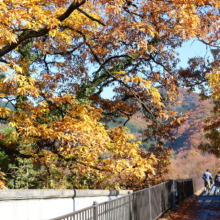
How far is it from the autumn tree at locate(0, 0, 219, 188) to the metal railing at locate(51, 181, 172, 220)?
0.99m

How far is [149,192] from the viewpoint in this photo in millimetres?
8906

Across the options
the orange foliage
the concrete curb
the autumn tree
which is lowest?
the orange foliage

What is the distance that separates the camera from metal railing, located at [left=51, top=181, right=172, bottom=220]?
4.65 metres

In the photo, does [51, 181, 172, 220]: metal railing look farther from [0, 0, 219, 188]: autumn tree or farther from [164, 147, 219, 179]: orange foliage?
[164, 147, 219, 179]: orange foliage

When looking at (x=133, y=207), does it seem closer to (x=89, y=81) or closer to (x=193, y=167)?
(x=89, y=81)

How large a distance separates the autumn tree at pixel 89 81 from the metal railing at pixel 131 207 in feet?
3.24

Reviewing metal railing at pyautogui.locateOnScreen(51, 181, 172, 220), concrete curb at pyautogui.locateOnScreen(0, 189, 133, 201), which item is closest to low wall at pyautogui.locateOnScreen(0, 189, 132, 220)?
concrete curb at pyautogui.locateOnScreen(0, 189, 133, 201)

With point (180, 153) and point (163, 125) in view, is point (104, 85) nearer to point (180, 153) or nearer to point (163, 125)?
point (163, 125)

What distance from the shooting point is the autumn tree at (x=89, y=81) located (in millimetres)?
8695

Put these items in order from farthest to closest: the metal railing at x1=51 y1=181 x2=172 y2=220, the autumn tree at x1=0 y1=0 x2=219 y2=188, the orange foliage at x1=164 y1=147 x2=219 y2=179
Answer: the orange foliage at x1=164 y1=147 x2=219 y2=179
the autumn tree at x1=0 y1=0 x2=219 y2=188
the metal railing at x1=51 y1=181 x2=172 y2=220

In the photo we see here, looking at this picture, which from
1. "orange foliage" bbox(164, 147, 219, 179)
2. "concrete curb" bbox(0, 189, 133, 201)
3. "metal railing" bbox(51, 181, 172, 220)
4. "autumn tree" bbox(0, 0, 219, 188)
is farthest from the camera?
"orange foliage" bbox(164, 147, 219, 179)

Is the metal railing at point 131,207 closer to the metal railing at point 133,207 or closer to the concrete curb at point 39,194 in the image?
the metal railing at point 133,207

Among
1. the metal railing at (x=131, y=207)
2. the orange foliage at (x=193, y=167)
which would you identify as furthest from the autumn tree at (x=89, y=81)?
the orange foliage at (x=193, y=167)

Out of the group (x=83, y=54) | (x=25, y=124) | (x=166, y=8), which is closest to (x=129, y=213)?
(x=25, y=124)
